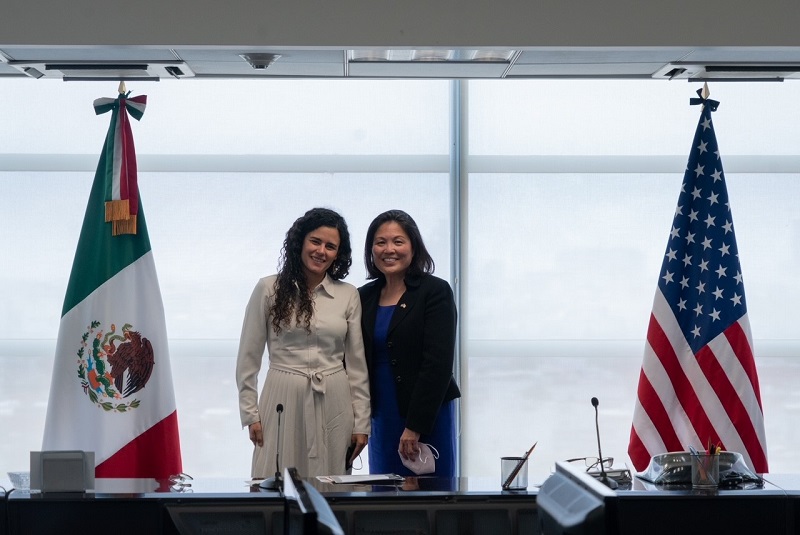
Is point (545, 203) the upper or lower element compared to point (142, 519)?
upper

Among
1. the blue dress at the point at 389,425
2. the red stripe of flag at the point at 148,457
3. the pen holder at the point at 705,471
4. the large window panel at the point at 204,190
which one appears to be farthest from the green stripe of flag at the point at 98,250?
the pen holder at the point at 705,471

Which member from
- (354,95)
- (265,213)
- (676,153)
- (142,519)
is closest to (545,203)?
(676,153)

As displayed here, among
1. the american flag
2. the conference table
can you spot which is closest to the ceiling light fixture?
the conference table

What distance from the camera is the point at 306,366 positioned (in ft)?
12.7

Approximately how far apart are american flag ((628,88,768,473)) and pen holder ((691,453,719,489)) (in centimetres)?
139

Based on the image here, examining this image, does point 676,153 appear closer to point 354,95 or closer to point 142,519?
point 354,95

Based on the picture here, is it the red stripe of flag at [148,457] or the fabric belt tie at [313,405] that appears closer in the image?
the fabric belt tie at [313,405]

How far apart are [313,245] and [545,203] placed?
1.84 metres

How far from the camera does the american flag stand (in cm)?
448

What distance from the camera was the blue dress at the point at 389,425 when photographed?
13.0ft

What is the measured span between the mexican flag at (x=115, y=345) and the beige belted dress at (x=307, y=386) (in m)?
0.73

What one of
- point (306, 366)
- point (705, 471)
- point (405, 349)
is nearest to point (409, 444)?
point (405, 349)

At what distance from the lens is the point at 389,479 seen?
10.7 ft

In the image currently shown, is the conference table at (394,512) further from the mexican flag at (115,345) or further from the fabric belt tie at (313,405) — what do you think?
the mexican flag at (115,345)
